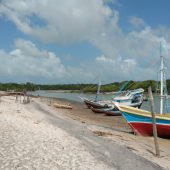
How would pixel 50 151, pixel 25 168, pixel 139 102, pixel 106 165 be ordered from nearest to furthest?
pixel 25 168, pixel 106 165, pixel 50 151, pixel 139 102

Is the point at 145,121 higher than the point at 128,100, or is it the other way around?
the point at 128,100

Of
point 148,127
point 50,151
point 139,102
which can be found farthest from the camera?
point 139,102

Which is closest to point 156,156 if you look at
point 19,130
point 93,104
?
point 19,130

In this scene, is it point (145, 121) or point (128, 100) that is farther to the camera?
point (128, 100)

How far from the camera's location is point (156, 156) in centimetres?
1338

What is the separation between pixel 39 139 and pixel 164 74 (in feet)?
44.3

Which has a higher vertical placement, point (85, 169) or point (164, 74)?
point (164, 74)

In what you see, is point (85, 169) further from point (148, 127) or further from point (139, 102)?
point (139, 102)

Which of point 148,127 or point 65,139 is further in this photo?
point 148,127

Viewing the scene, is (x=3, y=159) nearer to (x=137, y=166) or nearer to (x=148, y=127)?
(x=137, y=166)

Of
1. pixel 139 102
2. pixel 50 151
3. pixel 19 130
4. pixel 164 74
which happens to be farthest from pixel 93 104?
pixel 50 151

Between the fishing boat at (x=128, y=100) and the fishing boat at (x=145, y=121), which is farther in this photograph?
the fishing boat at (x=128, y=100)

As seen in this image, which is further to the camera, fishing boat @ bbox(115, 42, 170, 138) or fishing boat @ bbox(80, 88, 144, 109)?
fishing boat @ bbox(80, 88, 144, 109)

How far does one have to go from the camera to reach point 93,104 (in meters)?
45.9
